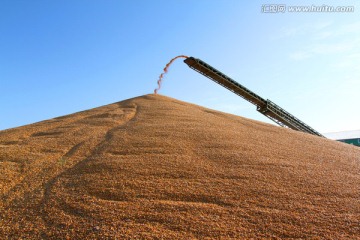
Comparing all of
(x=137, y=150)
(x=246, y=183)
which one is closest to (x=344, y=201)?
(x=246, y=183)

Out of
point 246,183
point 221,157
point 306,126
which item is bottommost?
point 246,183

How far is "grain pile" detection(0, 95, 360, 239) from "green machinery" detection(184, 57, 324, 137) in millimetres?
4430

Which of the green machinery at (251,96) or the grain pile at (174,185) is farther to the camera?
the green machinery at (251,96)

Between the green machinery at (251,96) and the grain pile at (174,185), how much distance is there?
443cm

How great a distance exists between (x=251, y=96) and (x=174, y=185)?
27.1ft

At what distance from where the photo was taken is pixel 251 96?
450 inches

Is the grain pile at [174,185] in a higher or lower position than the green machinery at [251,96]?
lower

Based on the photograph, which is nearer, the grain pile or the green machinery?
the grain pile

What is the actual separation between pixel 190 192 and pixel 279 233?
113 cm

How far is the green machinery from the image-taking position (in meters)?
10.6

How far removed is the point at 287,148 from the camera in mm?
5777

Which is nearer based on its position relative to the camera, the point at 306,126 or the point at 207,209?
the point at 207,209

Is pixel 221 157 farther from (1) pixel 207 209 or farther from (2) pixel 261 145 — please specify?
(1) pixel 207 209

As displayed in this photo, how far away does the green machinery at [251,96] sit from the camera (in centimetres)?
1059
